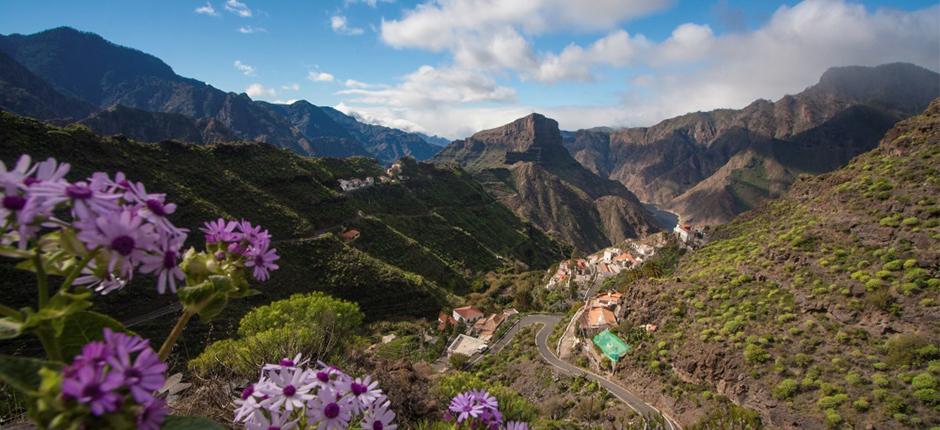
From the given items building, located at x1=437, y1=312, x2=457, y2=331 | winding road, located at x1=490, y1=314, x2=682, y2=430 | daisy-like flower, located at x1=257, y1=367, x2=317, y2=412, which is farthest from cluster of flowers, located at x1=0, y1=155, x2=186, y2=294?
building, located at x1=437, y1=312, x2=457, y2=331

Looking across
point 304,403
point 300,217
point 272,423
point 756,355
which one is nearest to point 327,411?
point 304,403

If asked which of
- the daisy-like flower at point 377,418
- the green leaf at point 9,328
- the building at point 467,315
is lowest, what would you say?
the building at point 467,315

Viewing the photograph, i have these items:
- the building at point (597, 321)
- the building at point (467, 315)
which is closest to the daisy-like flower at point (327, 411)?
the building at point (597, 321)

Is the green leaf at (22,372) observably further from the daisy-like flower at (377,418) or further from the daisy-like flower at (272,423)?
the daisy-like flower at (377,418)

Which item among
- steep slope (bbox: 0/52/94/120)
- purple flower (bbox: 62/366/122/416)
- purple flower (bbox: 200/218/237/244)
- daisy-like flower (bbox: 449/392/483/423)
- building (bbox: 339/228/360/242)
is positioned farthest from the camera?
steep slope (bbox: 0/52/94/120)

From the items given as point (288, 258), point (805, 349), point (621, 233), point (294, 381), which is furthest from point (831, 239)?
point (621, 233)

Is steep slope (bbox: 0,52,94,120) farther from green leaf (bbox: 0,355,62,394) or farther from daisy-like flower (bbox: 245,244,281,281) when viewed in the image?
green leaf (bbox: 0,355,62,394)
